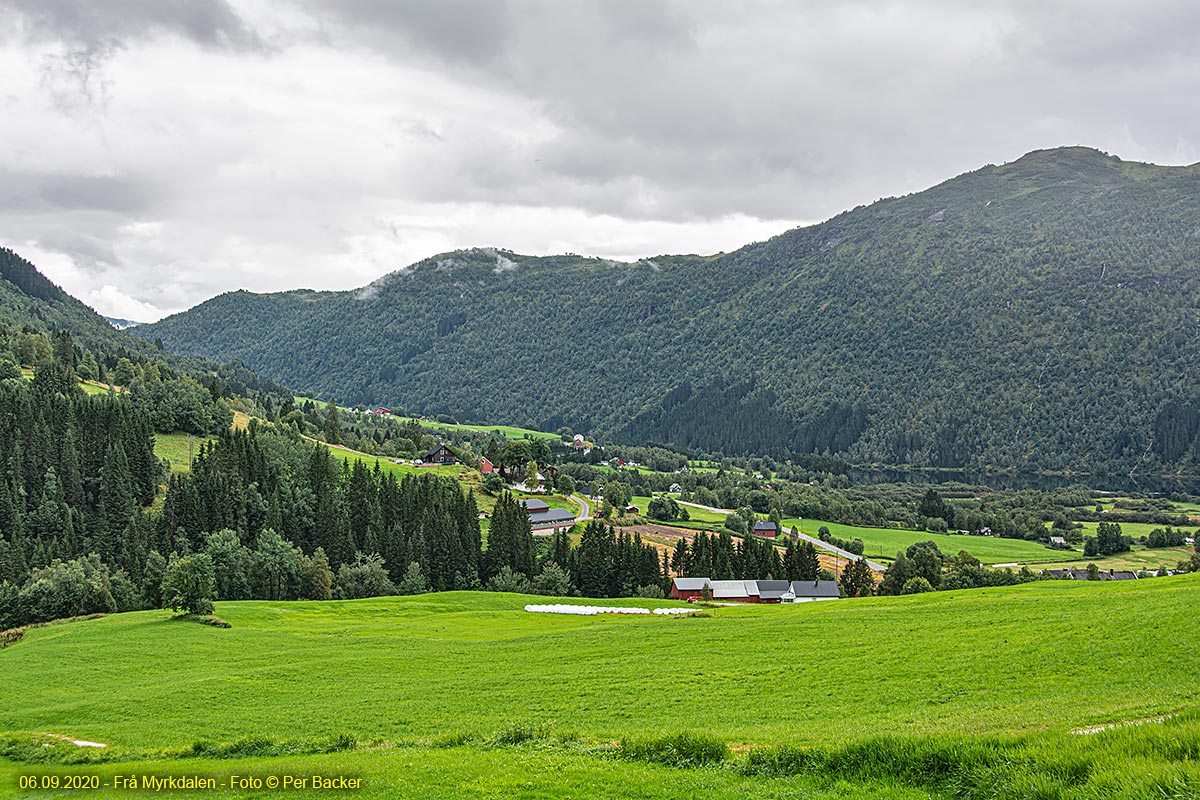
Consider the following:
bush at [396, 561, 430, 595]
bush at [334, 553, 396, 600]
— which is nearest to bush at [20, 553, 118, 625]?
bush at [334, 553, 396, 600]

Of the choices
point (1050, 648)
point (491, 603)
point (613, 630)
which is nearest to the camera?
point (1050, 648)

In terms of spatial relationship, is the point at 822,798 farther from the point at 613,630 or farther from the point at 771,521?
the point at 771,521

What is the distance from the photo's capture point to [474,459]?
196 m

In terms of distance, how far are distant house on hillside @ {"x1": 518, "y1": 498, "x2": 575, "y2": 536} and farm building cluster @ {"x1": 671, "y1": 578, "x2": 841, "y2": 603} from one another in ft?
126

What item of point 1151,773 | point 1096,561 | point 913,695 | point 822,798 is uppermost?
point 1151,773

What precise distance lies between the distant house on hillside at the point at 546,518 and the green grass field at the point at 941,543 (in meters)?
56.0

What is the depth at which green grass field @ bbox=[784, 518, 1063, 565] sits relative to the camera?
146250mm

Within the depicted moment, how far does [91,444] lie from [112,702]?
99530 millimetres

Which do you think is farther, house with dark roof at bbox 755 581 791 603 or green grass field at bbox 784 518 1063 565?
green grass field at bbox 784 518 1063 565

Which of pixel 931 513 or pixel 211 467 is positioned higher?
pixel 211 467

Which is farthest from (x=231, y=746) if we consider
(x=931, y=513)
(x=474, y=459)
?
(x=931, y=513)

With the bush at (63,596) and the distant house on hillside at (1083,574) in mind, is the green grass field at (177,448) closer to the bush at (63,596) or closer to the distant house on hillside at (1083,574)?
the bush at (63,596)

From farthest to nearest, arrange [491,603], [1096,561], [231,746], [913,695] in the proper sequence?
[1096,561]
[491,603]
[913,695]
[231,746]

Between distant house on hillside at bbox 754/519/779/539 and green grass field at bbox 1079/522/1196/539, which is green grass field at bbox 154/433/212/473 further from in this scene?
green grass field at bbox 1079/522/1196/539
